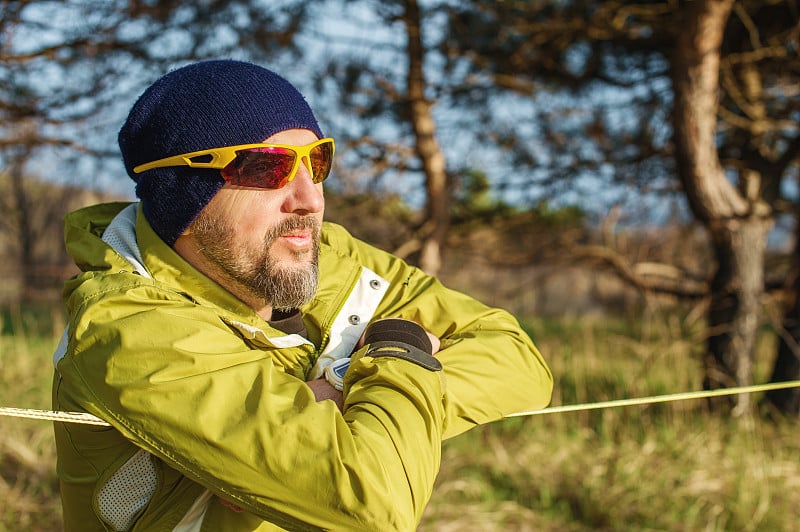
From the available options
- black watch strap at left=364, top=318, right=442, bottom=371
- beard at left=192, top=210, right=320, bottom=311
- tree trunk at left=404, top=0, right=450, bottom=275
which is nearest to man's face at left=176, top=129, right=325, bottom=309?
beard at left=192, top=210, right=320, bottom=311

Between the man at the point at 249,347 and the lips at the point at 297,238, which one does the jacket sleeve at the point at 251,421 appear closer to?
the man at the point at 249,347

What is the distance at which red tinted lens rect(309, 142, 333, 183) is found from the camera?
72.4 inches

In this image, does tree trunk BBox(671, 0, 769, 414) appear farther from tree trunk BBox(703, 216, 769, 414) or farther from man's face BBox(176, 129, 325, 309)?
man's face BBox(176, 129, 325, 309)

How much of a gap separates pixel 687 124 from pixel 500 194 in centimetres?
196

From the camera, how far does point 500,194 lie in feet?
21.5

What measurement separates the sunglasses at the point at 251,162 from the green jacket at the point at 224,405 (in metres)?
0.20

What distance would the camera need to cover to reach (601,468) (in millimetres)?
4125

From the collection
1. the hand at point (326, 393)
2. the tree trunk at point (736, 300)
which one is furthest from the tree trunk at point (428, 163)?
the hand at point (326, 393)

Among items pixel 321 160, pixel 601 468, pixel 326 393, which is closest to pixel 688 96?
pixel 601 468

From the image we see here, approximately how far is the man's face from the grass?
224 cm

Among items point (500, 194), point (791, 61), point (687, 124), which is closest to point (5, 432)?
point (500, 194)

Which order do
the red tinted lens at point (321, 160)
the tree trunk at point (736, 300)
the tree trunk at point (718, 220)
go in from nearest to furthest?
the red tinted lens at point (321, 160)
the tree trunk at point (718, 220)
the tree trunk at point (736, 300)

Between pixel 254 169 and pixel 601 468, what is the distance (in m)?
3.12

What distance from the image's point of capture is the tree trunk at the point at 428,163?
230 inches
